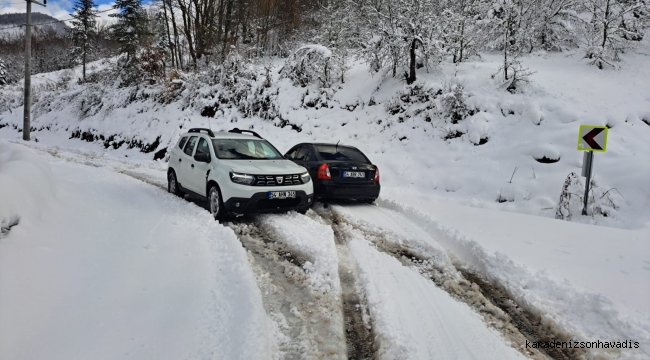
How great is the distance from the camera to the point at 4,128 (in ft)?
88.5

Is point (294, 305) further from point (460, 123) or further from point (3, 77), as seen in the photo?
point (3, 77)

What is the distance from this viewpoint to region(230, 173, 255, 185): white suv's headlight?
632cm

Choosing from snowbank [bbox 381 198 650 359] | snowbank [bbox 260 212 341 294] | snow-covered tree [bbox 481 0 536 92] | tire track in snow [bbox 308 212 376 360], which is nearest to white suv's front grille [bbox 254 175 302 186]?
snowbank [bbox 260 212 341 294]

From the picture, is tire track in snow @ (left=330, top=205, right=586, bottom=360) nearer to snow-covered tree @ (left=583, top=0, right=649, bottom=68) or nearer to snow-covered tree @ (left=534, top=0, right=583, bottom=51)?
snow-covered tree @ (left=583, top=0, right=649, bottom=68)

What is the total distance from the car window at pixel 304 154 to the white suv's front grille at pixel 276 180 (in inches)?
69.7

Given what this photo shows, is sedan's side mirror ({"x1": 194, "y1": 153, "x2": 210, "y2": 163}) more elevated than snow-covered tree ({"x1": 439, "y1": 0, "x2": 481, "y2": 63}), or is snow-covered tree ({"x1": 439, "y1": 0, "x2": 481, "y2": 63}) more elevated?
snow-covered tree ({"x1": 439, "y1": 0, "x2": 481, "y2": 63})

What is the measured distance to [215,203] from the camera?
671cm

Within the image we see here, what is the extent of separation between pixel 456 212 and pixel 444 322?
14.6 feet

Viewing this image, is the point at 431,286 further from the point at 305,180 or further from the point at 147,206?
the point at 147,206

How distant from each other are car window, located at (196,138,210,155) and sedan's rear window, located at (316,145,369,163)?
2.48 m

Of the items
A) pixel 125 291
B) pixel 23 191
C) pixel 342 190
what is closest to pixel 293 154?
pixel 342 190

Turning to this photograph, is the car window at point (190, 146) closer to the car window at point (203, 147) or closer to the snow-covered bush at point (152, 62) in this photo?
the car window at point (203, 147)

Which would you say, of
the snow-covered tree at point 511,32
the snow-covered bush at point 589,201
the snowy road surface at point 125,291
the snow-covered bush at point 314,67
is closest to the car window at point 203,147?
the snowy road surface at point 125,291

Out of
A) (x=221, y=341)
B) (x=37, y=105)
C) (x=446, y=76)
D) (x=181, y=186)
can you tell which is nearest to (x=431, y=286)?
(x=221, y=341)
